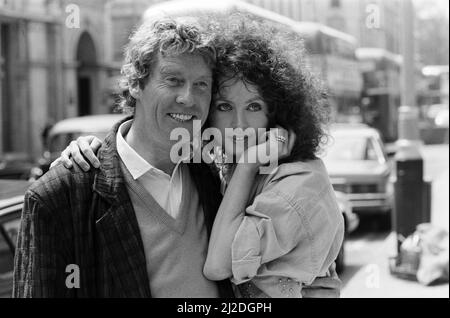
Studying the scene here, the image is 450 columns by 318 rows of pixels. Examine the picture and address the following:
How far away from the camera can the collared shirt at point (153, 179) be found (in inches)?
84.0

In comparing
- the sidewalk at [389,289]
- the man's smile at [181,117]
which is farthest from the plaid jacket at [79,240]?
the sidewalk at [389,289]

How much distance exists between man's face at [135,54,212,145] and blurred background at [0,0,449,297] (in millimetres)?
542

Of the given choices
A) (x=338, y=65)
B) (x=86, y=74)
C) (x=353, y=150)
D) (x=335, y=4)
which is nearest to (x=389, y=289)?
(x=353, y=150)

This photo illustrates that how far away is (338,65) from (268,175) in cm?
1791

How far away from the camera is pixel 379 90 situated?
2548 centimetres

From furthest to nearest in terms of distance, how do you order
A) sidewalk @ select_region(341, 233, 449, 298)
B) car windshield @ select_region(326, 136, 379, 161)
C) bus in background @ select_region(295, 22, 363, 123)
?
bus in background @ select_region(295, 22, 363, 123) < car windshield @ select_region(326, 136, 379, 161) < sidewalk @ select_region(341, 233, 449, 298)

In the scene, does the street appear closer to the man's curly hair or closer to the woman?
the woman

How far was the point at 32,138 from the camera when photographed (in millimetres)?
23875

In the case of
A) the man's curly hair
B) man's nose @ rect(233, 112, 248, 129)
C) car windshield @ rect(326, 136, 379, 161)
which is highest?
the man's curly hair

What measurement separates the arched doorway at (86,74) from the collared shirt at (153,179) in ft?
84.1

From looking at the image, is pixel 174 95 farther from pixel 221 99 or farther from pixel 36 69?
pixel 36 69

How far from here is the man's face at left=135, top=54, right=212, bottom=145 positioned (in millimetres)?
2090

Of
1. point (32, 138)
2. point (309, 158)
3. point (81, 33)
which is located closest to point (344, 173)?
point (309, 158)

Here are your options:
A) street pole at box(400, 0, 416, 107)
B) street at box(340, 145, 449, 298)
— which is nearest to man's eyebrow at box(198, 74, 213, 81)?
street at box(340, 145, 449, 298)
